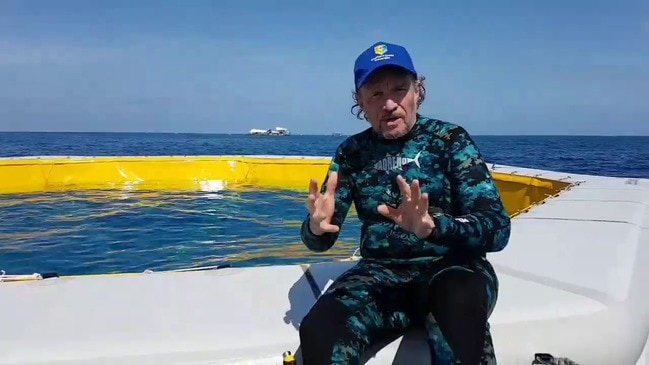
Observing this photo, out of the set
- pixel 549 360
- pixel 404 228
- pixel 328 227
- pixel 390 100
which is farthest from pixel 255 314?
pixel 549 360

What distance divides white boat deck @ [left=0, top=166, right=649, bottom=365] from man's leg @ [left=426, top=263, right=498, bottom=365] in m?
0.11

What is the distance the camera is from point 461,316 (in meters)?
1.58

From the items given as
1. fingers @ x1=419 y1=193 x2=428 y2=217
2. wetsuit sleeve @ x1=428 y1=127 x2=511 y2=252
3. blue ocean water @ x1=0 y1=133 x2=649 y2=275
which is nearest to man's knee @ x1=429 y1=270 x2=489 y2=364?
wetsuit sleeve @ x1=428 y1=127 x2=511 y2=252

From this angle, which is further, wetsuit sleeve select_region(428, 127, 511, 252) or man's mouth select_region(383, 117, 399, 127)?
man's mouth select_region(383, 117, 399, 127)

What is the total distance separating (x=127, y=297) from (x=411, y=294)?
1.17 meters

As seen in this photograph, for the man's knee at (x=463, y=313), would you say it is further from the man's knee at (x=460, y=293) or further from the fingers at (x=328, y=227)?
the fingers at (x=328, y=227)

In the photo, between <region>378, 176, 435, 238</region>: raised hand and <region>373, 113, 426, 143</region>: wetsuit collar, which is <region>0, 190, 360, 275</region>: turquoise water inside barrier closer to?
<region>373, 113, 426, 143</region>: wetsuit collar

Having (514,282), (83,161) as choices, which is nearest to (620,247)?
(514,282)

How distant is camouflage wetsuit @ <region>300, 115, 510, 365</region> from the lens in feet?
5.24

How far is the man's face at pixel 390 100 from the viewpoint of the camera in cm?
191

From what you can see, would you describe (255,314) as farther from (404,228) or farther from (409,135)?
(409,135)

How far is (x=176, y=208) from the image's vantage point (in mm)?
8180

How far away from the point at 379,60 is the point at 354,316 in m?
0.87

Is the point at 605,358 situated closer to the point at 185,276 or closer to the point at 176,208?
the point at 185,276
